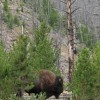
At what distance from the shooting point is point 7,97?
14109mm

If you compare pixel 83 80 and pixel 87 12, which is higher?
pixel 87 12

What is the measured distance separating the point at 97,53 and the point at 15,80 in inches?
365

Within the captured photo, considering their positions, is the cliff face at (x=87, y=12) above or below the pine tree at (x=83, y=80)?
above

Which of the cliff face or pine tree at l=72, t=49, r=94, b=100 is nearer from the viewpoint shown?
pine tree at l=72, t=49, r=94, b=100

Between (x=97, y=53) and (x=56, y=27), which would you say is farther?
(x=56, y=27)

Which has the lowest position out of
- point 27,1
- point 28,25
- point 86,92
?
point 86,92

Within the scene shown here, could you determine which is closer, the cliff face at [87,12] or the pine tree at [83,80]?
the pine tree at [83,80]

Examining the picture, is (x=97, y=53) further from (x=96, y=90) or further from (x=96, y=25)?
(x=96, y=25)

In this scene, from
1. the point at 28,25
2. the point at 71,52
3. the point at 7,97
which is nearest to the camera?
the point at 7,97

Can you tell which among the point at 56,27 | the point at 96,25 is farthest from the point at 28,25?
the point at 96,25

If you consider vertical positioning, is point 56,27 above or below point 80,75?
above

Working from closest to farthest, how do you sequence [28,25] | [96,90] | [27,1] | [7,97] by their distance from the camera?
1. [7,97]
2. [96,90]
3. [28,25]
4. [27,1]

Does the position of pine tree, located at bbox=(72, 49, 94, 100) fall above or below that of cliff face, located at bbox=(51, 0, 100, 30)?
below

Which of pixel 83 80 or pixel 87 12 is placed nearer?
pixel 83 80
